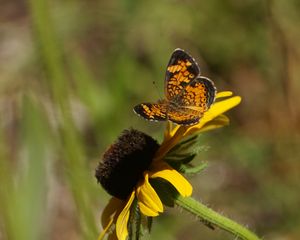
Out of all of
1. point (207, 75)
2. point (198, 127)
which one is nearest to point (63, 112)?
point (198, 127)

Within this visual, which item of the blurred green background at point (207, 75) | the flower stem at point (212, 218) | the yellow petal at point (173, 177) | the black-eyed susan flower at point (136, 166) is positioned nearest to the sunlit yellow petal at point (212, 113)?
the black-eyed susan flower at point (136, 166)

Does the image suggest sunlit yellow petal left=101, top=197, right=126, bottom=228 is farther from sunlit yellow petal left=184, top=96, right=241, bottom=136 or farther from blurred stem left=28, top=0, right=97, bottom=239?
sunlit yellow petal left=184, top=96, right=241, bottom=136

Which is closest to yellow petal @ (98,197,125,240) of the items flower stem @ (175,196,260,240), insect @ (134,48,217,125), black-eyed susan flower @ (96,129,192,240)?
black-eyed susan flower @ (96,129,192,240)

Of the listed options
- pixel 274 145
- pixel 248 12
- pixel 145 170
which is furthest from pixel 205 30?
pixel 145 170

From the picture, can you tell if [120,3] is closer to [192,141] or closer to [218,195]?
[218,195]

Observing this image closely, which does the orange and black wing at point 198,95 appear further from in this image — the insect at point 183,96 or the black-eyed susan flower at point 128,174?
the black-eyed susan flower at point 128,174

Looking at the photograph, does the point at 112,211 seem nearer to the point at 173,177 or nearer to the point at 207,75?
the point at 173,177
